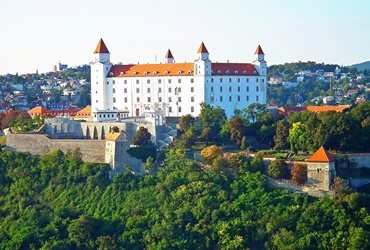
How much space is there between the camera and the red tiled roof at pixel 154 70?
55.5m

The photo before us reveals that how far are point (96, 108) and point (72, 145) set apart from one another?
743 cm

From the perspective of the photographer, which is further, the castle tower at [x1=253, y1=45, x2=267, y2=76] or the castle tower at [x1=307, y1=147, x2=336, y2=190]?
the castle tower at [x1=253, y1=45, x2=267, y2=76]

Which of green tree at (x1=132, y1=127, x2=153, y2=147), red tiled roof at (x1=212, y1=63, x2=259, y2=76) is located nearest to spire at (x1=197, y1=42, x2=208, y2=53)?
red tiled roof at (x1=212, y1=63, x2=259, y2=76)

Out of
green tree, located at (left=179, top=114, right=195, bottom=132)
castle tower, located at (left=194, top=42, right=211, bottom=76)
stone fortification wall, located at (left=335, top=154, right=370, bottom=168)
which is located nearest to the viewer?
stone fortification wall, located at (left=335, top=154, right=370, bottom=168)

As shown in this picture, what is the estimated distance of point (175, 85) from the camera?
182 ft

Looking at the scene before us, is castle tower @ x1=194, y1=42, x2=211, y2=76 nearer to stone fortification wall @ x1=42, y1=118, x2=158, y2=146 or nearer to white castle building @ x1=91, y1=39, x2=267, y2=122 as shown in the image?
white castle building @ x1=91, y1=39, x2=267, y2=122

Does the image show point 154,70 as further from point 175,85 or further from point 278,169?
point 278,169

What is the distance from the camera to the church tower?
186 feet

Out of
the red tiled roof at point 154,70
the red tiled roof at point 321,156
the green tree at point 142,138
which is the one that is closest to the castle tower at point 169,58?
the red tiled roof at point 154,70

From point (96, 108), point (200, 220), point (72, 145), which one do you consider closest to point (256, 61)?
point (96, 108)

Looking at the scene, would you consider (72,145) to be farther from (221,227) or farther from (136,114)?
(221,227)

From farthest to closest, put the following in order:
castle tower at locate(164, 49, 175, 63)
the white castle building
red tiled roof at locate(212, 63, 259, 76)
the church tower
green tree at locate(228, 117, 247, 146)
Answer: castle tower at locate(164, 49, 175, 63) < the church tower < red tiled roof at locate(212, 63, 259, 76) < the white castle building < green tree at locate(228, 117, 247, 146)

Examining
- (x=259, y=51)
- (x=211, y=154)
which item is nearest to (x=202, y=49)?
(x=259, y=51)

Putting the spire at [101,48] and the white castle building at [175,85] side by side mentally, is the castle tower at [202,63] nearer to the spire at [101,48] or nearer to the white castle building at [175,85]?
the white castle building at [175,85]
